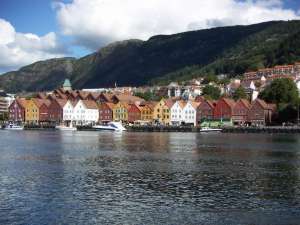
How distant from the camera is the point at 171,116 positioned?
507 feet

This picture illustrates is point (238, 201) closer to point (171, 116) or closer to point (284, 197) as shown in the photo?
point (284, 197)

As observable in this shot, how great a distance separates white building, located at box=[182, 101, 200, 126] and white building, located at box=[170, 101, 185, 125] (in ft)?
3.63

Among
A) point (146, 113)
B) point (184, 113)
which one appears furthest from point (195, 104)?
point (146, 113)

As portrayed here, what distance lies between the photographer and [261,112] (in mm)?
137125

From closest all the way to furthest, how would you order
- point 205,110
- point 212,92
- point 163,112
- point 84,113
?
point 205,110 < point 163,112 < point 84,113 < point 212,92

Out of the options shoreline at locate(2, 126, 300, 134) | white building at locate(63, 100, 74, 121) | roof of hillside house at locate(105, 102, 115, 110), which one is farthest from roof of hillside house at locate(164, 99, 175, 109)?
white building at locate(63, 100, 74, 121)

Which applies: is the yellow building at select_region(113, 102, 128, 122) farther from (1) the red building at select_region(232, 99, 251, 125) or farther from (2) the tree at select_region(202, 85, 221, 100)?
(1) the red building at select_region(232, 99, 251, 125)

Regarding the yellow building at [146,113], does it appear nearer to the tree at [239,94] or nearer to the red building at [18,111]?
the tree at [239,94]

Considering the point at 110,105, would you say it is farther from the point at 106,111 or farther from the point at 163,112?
the point at 163,112

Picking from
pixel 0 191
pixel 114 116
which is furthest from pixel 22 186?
pixel 114 116

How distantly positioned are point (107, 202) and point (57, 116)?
141764mm

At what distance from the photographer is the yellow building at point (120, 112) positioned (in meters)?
158

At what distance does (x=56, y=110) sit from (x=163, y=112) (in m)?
35.1

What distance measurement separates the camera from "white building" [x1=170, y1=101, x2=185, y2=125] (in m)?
153
